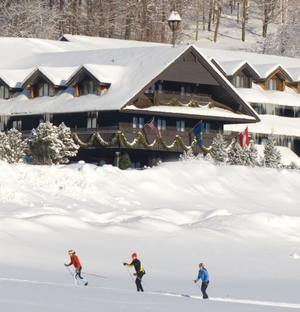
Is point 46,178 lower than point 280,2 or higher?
lower

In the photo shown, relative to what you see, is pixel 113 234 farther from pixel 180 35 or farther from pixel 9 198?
pixel 180 35

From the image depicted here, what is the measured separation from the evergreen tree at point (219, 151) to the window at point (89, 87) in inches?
293

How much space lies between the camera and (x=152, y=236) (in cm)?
3872

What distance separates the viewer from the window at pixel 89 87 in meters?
60.1

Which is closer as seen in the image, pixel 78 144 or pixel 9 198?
pixel 9 198

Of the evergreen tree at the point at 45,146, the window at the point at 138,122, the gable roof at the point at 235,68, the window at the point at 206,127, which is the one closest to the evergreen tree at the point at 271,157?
the window at the point at 206,127

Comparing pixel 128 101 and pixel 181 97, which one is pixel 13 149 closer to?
pixel 128 101

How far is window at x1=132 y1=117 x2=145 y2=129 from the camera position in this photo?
59281 mm

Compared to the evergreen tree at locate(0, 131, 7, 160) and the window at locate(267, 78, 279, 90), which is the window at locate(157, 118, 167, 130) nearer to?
the evergreen tree at locate(0, 131, 7, 160)

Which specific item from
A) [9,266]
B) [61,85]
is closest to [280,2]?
[61,85]

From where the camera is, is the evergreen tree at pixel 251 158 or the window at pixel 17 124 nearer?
the evergreen tree at pixel 251 158

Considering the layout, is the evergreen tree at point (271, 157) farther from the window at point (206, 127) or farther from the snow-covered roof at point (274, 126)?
the snow-covered roof at point (274, 126)

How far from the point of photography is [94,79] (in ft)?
194

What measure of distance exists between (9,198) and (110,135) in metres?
15.4
